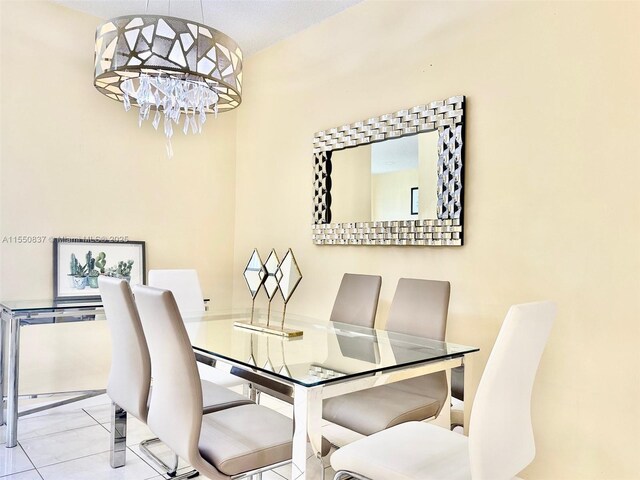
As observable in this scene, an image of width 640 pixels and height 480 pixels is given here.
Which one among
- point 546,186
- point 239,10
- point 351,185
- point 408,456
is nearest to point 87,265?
point 351,185

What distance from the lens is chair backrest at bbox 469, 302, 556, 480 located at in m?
1.36

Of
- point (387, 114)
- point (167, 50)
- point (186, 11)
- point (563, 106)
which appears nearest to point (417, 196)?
point (387, 114)

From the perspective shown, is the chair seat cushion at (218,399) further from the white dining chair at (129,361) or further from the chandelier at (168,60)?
the chandelier at (168,60)

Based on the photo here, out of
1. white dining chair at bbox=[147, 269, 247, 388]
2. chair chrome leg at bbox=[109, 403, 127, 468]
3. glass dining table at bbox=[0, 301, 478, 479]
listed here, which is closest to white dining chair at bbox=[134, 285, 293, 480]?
glass dining table at bbox=[0, 301, 478, 479]

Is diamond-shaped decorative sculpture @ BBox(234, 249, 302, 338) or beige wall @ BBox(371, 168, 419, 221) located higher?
beige wall @ BBox(371, 168, 419, 221)

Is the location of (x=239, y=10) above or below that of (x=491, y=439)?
above

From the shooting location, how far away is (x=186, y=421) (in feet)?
5.24

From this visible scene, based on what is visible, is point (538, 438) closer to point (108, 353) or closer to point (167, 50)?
point (167, 50)

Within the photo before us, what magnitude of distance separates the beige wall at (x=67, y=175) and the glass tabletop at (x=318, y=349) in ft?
4.77

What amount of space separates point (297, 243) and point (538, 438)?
7.12 ft

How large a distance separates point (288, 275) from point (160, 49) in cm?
123

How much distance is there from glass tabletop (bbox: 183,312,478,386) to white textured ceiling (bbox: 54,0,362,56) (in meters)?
2.28

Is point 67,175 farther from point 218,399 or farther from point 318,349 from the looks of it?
point 318,349

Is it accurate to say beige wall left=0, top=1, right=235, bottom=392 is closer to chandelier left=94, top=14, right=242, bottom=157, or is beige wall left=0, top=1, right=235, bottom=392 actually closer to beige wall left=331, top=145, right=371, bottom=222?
chandelier left=94, top=14, right=242, bottom=157
